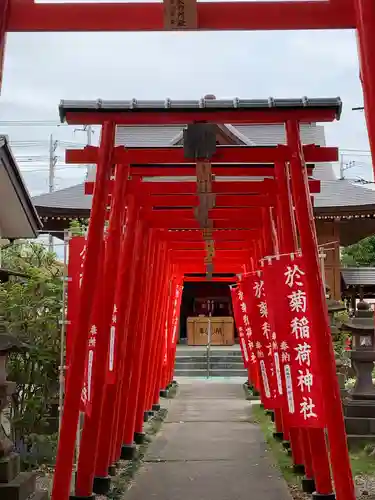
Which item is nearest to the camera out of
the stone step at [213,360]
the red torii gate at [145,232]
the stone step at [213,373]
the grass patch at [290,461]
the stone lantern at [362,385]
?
the red torii gate at [145,232]

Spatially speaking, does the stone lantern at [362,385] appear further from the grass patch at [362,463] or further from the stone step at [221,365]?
the stone step at [221,365]

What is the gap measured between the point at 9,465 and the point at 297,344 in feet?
9.18

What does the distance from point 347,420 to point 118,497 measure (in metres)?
3.73

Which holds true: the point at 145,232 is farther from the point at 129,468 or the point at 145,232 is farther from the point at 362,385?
the point at 362,385

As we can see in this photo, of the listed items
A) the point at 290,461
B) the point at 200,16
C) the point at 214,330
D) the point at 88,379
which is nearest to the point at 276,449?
the point at 290,461

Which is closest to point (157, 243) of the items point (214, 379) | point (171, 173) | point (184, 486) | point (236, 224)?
point (236, 224)

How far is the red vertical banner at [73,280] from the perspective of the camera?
6.22 m

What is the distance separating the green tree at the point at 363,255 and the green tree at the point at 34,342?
93.6ft

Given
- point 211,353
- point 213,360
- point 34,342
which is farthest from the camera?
point 211,353

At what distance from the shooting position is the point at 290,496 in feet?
23.3

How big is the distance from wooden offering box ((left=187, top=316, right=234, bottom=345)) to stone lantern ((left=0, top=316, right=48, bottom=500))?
20017mm

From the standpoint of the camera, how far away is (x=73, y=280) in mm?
6297

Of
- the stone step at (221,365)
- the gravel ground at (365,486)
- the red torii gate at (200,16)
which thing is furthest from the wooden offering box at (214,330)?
the red torii gate at (200,16)

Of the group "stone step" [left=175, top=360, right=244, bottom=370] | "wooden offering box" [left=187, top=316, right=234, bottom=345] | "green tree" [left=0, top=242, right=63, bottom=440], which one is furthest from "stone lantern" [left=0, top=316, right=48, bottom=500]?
"wooden offering box" [left=187, top=316, right=234, bottom=345]
